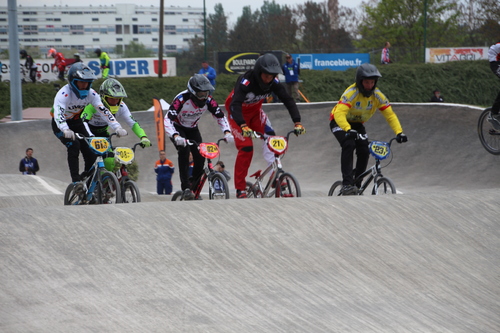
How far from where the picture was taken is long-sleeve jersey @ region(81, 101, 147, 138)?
8562 millimetres

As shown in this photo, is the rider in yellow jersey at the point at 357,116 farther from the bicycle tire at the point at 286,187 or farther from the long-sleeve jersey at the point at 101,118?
the long-sleeve jersey at the point at 101,118

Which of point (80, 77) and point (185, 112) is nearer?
point (80, 77)

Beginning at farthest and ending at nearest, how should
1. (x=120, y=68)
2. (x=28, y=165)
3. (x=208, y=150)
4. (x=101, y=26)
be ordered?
(x=101, y=26) < (x=120, y=68) < (x=28, y=165) < (x=208, y=150)

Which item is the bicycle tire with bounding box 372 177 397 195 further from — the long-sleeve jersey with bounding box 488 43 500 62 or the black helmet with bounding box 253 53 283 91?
the long-sleeve jersey with bounding box 488 43 500 62

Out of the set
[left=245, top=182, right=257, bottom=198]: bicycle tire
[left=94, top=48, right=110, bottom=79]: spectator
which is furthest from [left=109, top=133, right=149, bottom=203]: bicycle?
[left=94, top=48, right=110, bottom=79]: spectator

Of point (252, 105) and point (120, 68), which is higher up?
point (120, 68)

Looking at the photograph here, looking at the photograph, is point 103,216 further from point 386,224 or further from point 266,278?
point 386,224

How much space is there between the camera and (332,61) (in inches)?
1265

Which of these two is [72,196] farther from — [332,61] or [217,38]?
[217,38]

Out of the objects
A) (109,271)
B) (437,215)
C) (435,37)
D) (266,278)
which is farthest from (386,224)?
(435,37)

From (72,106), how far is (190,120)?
5.30 ft

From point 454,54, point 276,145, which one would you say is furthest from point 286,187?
point 454,54

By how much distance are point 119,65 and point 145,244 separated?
966 inches

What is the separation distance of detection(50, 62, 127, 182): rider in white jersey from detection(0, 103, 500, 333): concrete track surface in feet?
7.18
